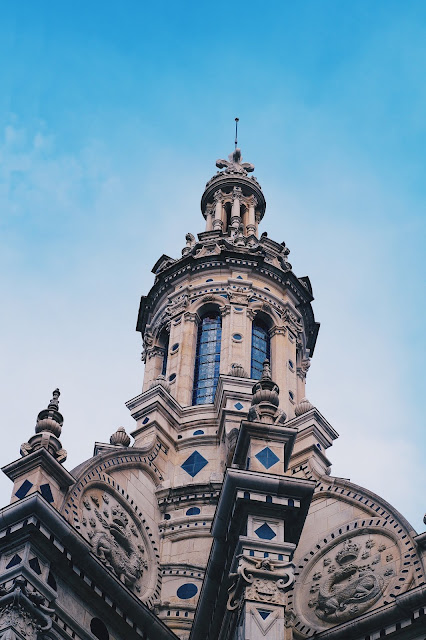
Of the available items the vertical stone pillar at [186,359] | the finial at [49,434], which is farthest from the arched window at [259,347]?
the finial at [49,434]

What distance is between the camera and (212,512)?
2600 centimetres

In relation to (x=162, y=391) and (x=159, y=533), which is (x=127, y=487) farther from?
(x=162, y=391)

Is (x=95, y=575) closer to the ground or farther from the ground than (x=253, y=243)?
closer to the ground

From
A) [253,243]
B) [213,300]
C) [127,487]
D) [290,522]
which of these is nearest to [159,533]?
[127,487]

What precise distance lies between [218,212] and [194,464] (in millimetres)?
13094

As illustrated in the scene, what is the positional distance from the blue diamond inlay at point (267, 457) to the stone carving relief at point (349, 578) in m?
3.32

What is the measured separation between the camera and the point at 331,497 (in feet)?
82.5

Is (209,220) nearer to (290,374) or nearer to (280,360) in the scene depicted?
(280,360)

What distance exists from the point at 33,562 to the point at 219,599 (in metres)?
3.68

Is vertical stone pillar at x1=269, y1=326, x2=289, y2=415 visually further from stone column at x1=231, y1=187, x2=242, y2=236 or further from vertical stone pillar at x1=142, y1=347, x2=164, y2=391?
stone column at x1=231, y1=187, x2=242, y2=236

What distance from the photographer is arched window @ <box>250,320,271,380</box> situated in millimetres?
31508

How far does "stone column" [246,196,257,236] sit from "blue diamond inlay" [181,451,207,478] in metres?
11.2

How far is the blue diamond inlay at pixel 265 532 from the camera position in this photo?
19688 millimetres

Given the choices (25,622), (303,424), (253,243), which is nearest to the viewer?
(25,622)
